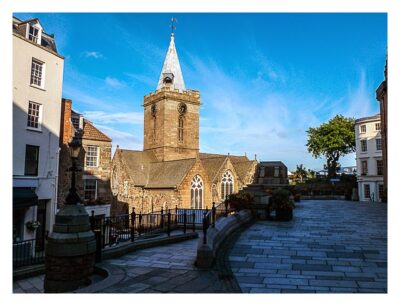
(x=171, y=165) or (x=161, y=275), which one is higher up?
(x=171, y=165)

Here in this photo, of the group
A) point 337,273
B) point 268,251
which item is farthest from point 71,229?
point 337,273

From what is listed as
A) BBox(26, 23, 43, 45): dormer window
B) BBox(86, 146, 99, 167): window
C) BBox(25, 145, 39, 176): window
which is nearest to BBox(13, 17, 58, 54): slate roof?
BBox(26, 23, 43, 45): dormer window

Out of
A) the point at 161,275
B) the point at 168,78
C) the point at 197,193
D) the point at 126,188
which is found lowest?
the point at 197,193

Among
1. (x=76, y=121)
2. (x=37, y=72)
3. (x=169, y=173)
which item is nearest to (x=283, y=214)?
(x=37, y=72)

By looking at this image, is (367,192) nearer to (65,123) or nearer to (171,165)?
(171,165)

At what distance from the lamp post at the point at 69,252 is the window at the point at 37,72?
1125 centimetres

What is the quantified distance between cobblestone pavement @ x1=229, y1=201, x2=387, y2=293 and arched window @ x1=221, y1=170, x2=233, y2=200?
2252 cm

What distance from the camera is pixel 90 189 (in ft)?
70.2

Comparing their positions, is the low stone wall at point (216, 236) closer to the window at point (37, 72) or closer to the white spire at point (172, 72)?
the window at point (37, 72)

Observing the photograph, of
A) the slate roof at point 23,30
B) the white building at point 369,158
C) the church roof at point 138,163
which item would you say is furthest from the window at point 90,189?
the white building at point 369,158

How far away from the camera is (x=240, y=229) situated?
10148 mm

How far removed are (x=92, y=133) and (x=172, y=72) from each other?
2054 centimetres
